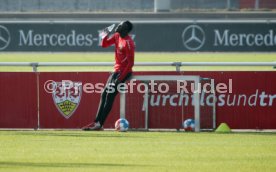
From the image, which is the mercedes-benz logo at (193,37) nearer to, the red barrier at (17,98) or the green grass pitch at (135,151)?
the red barrier at (17,98)

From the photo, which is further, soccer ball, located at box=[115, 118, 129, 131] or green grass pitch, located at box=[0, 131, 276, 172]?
soccer ball, located at box=[115, 118, 129, 131]

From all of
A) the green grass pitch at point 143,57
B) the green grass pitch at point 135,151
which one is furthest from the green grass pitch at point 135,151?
the green grass pitch at point 143,57

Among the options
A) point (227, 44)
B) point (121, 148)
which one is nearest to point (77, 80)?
point (121, 148)

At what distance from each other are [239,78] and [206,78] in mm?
556

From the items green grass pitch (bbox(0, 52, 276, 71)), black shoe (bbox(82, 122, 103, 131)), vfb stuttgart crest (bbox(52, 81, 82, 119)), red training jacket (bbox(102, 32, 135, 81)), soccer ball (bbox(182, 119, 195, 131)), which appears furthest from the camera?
green grass pitch (bbox(0, 52, 276, 71))

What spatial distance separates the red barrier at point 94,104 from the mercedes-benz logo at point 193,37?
2007 cm

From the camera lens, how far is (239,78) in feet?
52.2

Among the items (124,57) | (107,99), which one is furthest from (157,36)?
(107,99)

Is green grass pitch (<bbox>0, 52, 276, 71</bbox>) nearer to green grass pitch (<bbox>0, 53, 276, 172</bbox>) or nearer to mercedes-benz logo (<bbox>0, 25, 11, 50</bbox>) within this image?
mercedes-benz logo (<bbox>0, 25, 11, 50</bbox>)

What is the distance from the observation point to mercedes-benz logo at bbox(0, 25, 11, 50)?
36719mm

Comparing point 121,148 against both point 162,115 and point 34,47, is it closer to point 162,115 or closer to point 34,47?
point 162,115

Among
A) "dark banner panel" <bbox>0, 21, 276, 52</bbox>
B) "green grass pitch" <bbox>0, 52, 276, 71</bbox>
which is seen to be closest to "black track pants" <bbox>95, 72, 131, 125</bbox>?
"green grass pitch" <bbox>0, 52, 276, 71</bbox>

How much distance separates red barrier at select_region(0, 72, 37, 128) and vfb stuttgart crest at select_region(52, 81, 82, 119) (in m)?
0.40

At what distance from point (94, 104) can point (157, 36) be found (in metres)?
20.1
